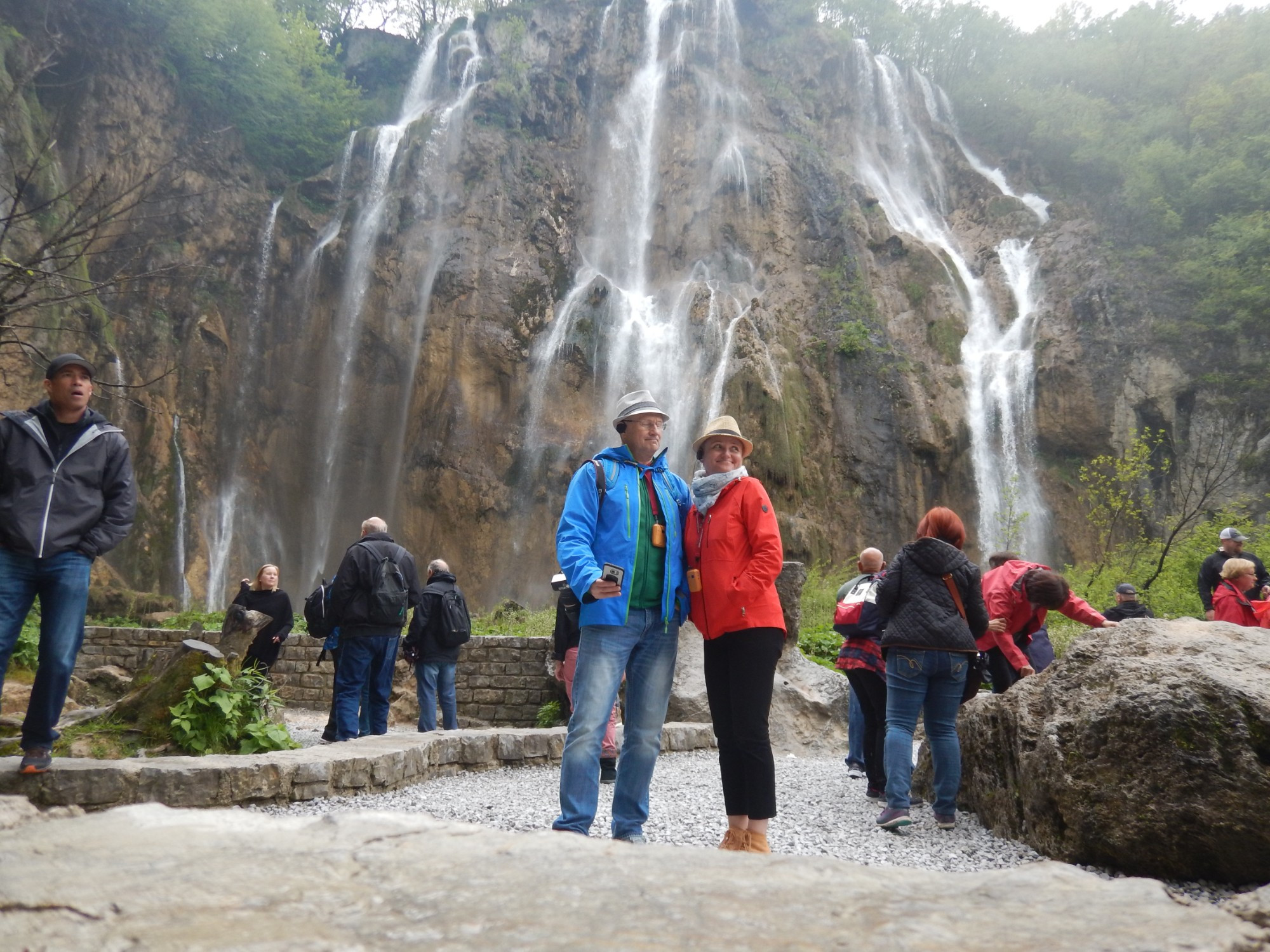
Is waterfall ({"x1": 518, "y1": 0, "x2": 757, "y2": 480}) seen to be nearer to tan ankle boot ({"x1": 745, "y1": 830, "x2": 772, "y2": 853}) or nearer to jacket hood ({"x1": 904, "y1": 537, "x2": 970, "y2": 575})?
jacket hood ({"x1": 904, "y1": 537, "x2": 970, "y2": 575})

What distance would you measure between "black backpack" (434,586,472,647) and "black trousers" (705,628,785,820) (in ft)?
17.2

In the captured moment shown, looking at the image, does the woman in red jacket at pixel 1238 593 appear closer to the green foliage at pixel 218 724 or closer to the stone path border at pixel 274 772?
the stone path border at pixel 274 772

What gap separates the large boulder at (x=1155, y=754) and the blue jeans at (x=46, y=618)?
14.1 ft

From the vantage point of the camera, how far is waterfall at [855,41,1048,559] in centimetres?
2211

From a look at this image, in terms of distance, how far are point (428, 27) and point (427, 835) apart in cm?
3686

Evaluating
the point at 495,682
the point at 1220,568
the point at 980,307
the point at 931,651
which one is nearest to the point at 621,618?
the point at 931,651

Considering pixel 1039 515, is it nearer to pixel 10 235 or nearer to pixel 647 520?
pixel 647 520

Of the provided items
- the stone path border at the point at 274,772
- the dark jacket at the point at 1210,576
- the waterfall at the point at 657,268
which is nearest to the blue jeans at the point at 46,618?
the stone path border at the point at 274,772

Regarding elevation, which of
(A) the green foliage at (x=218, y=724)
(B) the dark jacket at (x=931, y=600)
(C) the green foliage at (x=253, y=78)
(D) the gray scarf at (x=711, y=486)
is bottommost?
(A) the green foliage at (x=218, y=724)

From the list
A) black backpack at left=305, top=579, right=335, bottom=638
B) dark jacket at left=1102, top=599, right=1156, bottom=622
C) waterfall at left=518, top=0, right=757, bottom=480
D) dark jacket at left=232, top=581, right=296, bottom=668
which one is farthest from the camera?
waterfall at left=518, top=0, right=757, bottom=480

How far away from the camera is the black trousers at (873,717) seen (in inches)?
231

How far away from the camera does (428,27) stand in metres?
33.5

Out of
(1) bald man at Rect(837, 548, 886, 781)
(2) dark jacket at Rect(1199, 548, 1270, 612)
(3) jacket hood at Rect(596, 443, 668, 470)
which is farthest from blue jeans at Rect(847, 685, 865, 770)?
(2) dark jacket at Rect(1199, 548, 1270, 612)

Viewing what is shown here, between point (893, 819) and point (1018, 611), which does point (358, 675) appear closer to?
point (893, 819)
